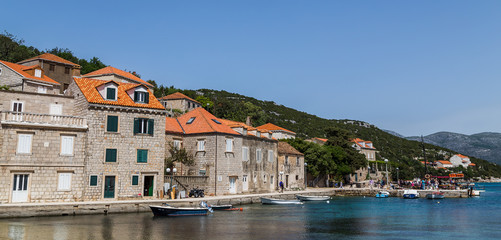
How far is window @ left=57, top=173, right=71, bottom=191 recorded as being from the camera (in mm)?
31672

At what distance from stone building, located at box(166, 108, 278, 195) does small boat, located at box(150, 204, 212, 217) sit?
27.5 ft

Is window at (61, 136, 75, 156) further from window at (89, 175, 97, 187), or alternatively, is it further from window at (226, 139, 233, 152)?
window at (226, 139, 233, 152)

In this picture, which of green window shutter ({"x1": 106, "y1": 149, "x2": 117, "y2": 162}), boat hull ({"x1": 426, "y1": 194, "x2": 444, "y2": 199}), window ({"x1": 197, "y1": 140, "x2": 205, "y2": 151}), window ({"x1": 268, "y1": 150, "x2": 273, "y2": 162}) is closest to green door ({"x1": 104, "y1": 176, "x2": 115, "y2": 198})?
green window shutter ({"x1": 106, "y1": 149, "x2": 117, "y2": 162})

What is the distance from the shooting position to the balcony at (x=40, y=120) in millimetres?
29747

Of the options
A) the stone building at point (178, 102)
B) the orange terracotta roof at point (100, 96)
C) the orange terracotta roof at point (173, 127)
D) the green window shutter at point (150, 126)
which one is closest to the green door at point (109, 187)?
the green window shutter at point (150, 126)

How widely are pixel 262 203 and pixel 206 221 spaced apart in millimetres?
16233

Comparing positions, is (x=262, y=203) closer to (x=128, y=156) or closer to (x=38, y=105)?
(x=128, y=156)

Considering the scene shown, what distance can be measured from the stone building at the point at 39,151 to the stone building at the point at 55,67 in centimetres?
2733

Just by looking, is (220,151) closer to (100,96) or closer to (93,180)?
(100,96)

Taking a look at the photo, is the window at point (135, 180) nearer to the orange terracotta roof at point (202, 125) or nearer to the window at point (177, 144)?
the window at point (177, 144)

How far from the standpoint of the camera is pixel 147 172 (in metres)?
35.8

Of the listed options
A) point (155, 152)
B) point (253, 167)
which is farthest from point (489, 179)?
point (155, 152)

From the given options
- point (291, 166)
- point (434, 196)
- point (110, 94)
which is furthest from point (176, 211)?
point (434, 196)

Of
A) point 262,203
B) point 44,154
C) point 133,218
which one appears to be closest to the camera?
point 133,218
